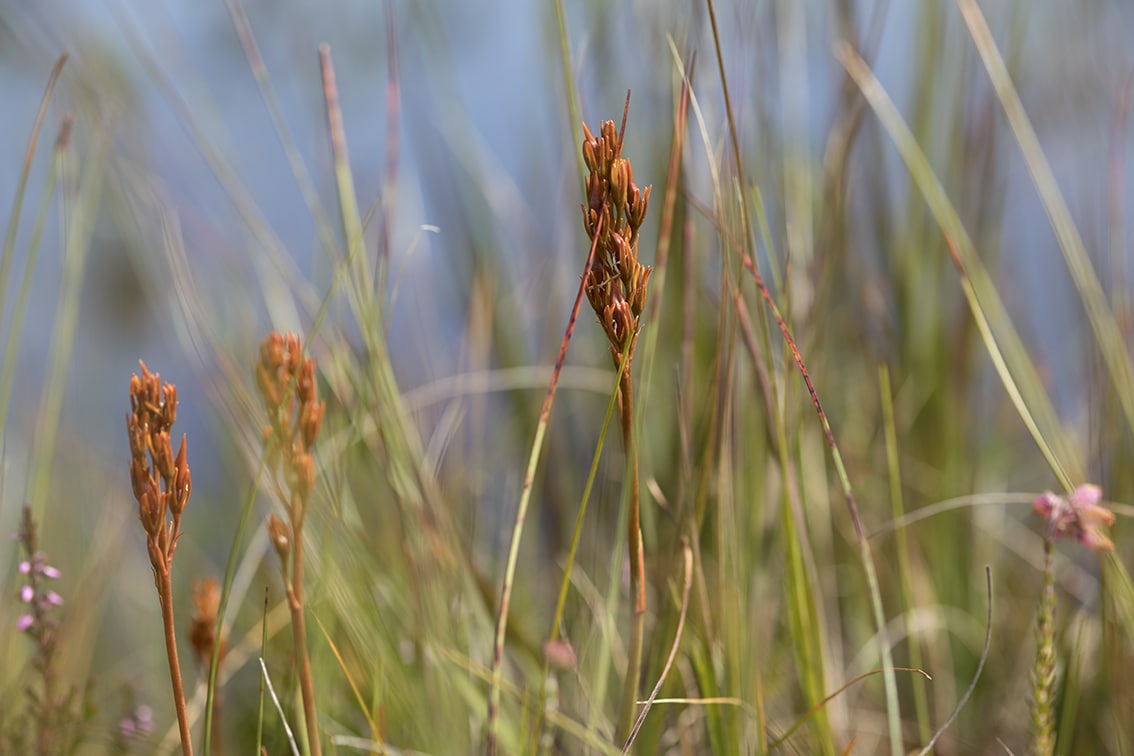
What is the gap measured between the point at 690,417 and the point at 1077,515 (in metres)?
0.35

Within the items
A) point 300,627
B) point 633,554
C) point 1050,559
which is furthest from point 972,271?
point 300,627

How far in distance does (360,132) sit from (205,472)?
2.64 ft

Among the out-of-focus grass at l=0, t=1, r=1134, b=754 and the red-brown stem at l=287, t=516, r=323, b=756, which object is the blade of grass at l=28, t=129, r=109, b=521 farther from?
the red-brown stem at l=287, t=516, r=323, b=756

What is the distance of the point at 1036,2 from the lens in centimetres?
144

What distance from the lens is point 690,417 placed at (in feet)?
2.75

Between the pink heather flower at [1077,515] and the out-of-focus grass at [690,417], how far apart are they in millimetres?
41

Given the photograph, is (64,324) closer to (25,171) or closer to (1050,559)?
(25,171)

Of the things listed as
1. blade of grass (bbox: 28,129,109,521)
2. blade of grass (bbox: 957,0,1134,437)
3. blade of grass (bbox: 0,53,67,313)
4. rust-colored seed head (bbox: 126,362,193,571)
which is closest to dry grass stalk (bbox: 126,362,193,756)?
rust-colored seed head (bbox: 126,362,193,571)

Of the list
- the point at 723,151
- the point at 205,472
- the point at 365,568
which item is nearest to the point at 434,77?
the point at 723,151

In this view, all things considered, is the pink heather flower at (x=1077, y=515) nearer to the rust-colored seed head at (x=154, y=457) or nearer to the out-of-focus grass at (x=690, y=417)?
the out-of-focus grass at (x=690, y=417)

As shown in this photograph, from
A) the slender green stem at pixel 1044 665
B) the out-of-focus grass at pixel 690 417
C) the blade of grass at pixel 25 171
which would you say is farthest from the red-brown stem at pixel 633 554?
the blade of grass at pixel 25 171

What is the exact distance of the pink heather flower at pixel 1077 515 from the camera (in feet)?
1.77

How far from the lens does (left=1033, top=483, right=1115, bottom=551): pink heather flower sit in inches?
21.3

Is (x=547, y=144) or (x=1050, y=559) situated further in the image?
(x=547, y=144)
